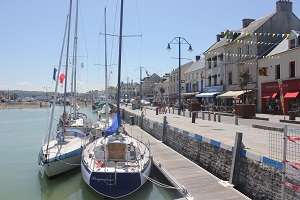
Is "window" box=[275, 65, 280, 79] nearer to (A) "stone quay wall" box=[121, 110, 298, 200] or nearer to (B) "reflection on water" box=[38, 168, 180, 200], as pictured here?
(A) "stone quay wall" box=[121, 110, 298, 200]

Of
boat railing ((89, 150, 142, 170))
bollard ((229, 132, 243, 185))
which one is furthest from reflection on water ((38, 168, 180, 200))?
bollard ((229, 132, 243, 185))

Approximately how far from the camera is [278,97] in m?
30.2

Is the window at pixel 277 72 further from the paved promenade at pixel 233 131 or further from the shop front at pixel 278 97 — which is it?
the paved promenade at pixel 233 131

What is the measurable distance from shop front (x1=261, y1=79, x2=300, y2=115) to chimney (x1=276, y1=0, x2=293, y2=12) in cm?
1039

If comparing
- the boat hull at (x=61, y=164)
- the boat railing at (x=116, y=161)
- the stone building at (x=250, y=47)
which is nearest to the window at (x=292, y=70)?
the stone building at (x=250, y=47)

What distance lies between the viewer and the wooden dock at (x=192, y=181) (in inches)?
349

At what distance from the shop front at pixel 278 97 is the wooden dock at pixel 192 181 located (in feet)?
57.2

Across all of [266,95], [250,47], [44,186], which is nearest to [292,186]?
[44,186]

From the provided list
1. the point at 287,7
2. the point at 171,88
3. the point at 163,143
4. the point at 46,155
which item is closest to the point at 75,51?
the point at 163,143

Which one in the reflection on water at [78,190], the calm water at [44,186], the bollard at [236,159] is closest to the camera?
the bollard at [236,159]

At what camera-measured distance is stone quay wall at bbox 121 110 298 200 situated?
801 cm

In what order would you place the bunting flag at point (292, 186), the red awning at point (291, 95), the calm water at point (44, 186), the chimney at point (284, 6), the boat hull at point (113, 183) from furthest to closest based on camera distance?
1. the chimney at point (284, 6)
2. the red awning at point (291, 95)
3. the calm water at point (44, 186)
4. the boat hull at point (113, 183)
5. the bunting flag at point (292, 186)

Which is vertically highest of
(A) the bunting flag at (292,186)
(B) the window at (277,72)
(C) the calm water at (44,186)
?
(B) the window at (277,72)

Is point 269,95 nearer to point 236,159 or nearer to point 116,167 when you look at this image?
point 236,159
